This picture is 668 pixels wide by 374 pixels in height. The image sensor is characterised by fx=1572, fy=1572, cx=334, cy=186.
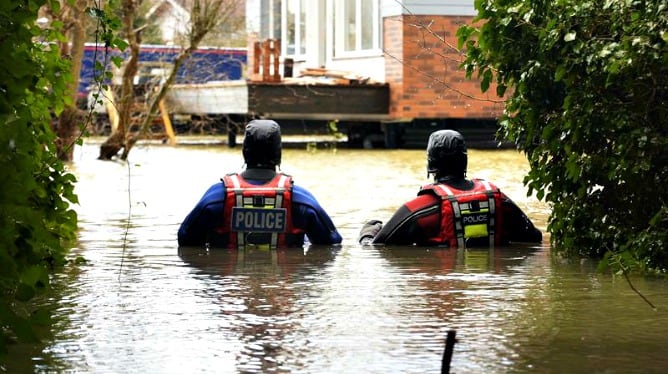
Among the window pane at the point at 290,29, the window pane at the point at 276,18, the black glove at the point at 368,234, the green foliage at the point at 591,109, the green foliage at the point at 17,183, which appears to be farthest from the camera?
the window pane at the point at 276,18

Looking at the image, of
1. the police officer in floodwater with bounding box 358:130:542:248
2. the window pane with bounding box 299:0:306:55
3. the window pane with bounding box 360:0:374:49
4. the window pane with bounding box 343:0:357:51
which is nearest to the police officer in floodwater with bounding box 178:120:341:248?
the police officer in floodwater with bounding box 358:130:542:248

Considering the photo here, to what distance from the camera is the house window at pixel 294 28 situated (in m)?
40.2

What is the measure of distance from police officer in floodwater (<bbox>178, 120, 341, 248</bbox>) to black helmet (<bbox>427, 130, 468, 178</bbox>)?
92 centimetres

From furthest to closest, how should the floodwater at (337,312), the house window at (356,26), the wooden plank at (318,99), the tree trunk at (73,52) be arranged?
the house window at (356,26), the wooden plank at (318,99), the tree trunk at (73,52), the floodwater at (337,312)

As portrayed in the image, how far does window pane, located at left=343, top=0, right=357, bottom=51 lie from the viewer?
3731cm

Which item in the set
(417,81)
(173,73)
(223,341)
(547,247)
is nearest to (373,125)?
(417,81)

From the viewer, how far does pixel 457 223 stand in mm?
11633

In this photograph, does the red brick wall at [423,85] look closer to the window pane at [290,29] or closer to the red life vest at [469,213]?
the window pane at [290,29]

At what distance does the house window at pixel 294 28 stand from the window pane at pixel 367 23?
11.2 ft

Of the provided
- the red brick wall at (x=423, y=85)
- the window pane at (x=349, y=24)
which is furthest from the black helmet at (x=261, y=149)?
the window pane at (x=349, y=24)

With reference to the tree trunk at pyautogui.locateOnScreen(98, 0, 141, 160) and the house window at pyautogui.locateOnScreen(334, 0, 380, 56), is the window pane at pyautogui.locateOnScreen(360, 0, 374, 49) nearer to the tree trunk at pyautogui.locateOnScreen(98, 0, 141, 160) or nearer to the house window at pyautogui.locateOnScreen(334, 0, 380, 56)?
the house window at pyautogui.locateOnScreen(334, 0, 380, 56)

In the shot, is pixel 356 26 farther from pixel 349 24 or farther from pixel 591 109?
pixel 591 109

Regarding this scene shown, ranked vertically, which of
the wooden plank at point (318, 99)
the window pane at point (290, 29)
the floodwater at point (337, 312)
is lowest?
the wooden plank at point (318, 99)

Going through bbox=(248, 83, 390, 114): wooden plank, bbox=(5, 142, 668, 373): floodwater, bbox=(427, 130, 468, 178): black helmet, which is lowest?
bbox=(248, 83, 390, 114): wooden plank
